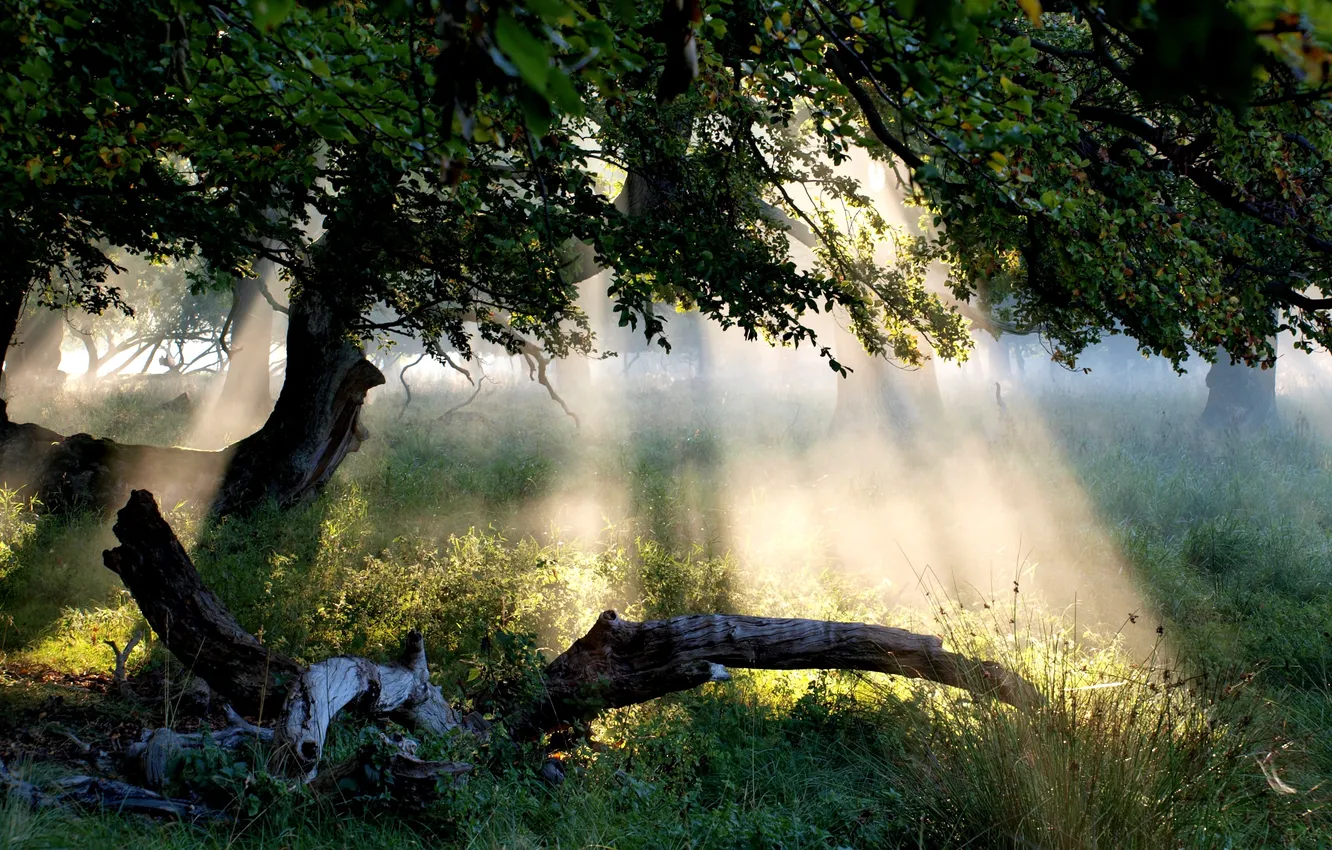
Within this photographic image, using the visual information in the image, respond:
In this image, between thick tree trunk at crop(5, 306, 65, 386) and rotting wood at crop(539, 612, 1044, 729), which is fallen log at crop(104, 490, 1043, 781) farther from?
thick tree trunk at crop(5, 306, 65, 386)

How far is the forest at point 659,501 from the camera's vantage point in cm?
381

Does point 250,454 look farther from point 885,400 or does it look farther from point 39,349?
point 39,349

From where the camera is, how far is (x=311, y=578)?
8.33 m

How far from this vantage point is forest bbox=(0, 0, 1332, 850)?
12.5ft

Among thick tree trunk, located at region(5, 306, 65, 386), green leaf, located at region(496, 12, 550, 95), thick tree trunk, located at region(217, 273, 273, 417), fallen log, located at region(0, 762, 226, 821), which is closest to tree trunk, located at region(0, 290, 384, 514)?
fallen log, located at region(0, 762, 226, 821)

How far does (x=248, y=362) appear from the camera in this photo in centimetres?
2084

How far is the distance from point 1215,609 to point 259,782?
858 centimetres

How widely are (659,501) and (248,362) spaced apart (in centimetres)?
1382

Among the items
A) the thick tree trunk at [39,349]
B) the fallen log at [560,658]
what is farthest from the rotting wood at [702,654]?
the thick tree trunk at [39,349]

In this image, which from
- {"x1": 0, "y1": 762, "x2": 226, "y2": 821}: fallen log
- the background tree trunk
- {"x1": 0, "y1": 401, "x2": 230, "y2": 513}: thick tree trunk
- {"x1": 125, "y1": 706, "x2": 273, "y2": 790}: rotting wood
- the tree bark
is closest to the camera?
{"x1": 0, "y1": 762, "x2": 226, "y2": 821}: fallen log

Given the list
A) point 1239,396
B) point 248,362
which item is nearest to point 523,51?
point 248,362

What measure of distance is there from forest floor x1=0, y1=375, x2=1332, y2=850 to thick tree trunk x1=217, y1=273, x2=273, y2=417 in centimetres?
234

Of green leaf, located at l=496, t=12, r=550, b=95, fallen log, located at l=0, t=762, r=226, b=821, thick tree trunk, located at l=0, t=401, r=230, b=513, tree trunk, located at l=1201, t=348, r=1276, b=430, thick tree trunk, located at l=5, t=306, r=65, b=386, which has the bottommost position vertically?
fallen log, located at l=0, t=762, r=226, b=821

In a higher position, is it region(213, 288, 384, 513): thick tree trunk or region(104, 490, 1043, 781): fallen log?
region(213, 288, 384, 513): thick tree trunk
